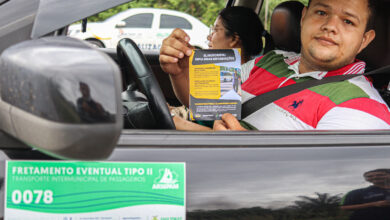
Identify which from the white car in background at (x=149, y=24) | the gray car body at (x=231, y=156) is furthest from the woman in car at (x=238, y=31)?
the white car in background at (x=149, y=24)

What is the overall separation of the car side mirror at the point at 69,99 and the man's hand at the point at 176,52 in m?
1.07

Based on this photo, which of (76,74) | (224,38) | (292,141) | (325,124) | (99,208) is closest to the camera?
(76,74)

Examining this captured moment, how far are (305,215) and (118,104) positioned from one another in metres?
0.57

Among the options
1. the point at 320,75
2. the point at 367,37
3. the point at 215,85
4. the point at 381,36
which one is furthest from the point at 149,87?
the point at 381,36

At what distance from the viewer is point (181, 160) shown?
3.89 feet

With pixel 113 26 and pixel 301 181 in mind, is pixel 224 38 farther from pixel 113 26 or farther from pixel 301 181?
pixel 113 26

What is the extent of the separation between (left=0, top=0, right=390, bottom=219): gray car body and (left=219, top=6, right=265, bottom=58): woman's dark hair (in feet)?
6.65

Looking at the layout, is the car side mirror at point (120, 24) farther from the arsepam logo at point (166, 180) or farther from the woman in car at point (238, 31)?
the arsepam logo at point (166, 180)

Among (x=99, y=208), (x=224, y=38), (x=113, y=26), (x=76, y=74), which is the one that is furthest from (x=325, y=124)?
(x=113, y=26)

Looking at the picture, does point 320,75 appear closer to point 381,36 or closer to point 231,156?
point 381,36

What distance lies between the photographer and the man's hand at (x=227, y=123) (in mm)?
1694

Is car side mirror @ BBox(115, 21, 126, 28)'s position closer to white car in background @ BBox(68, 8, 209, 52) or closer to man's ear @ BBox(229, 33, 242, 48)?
white car in background @ BBox(68, 8, 209, 52)

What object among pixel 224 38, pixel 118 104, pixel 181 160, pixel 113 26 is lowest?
pixel 181 160

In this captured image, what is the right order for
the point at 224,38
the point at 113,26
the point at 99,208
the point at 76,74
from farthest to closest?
the point at 113,26
the point at 224,38
the point at 99,208
the point at 76,74
